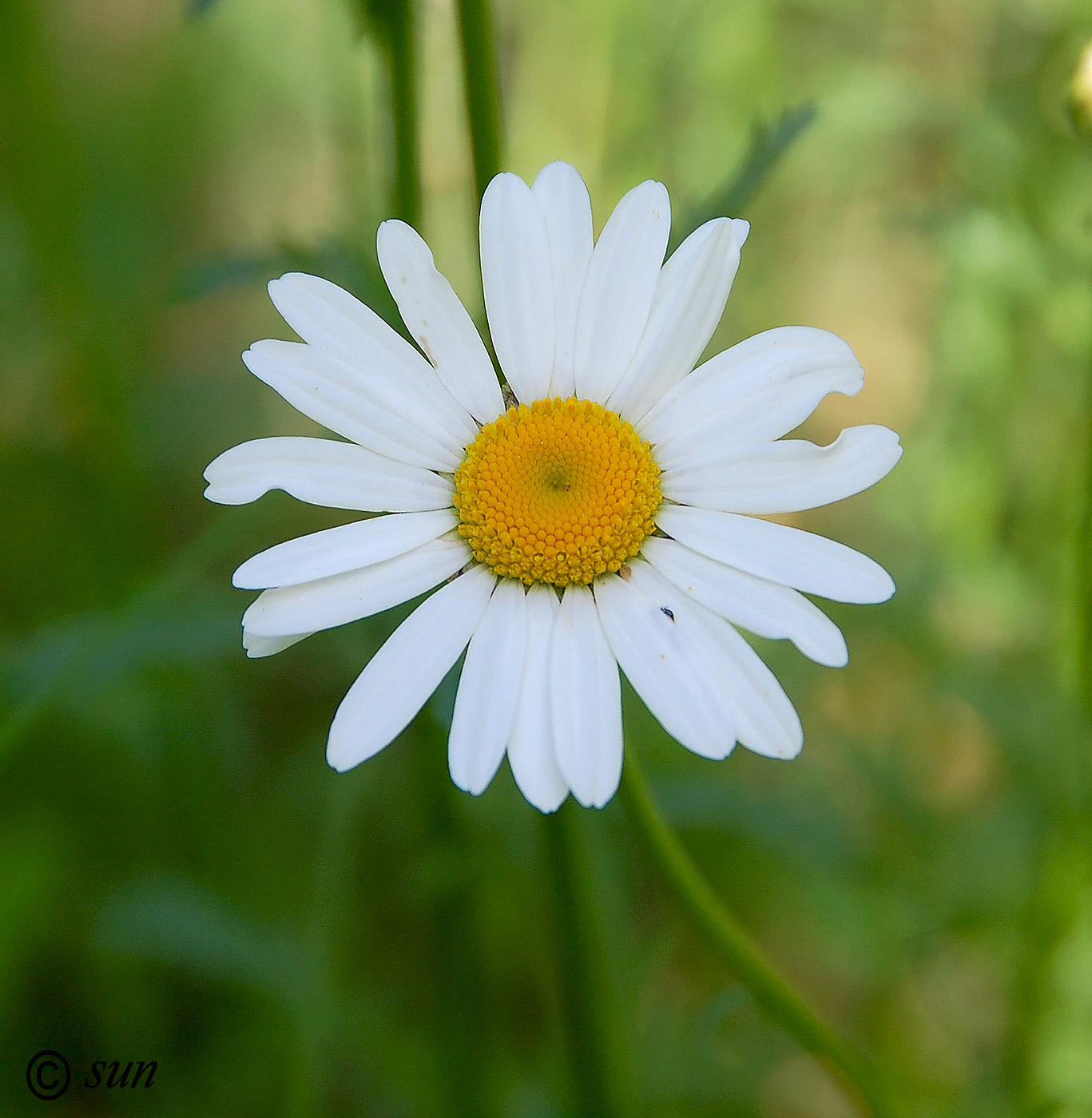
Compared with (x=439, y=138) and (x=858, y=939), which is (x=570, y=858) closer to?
(x=858, y=939)

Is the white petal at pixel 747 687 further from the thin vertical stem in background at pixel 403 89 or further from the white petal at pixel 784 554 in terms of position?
the thin vertical stem in background at pixel 403 89

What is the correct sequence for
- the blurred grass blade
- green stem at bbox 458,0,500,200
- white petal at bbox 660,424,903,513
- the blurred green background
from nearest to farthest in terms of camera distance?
white petal at bbox 660,424,903,513
green stem at bbox 458,0,500,200
the blurred grass blade
the blurred green background

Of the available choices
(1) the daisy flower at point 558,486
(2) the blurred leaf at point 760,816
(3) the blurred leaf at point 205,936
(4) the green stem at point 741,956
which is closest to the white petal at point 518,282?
(1) the daisy flower at point 558,486

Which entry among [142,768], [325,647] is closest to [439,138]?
[325,647]

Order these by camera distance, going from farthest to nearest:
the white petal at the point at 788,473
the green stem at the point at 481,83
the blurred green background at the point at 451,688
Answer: the blurred green background at the point at 451,688
the green stem at the point at 481,83
the white petal at the point at 788,473

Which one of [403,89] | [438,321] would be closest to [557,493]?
[438,321]

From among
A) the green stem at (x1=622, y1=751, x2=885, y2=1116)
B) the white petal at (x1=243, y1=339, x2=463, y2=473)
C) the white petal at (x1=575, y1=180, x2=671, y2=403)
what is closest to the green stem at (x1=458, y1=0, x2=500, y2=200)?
the white petal at (x1=575, y1=180, x2=671, y2=403)

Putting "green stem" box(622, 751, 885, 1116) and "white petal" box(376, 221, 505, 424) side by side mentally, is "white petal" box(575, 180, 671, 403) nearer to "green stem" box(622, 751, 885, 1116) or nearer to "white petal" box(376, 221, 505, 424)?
"white petal" box(376, 221, 505, 424)
